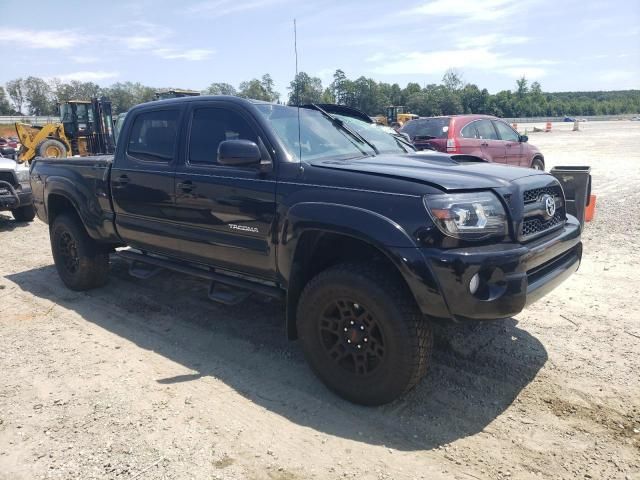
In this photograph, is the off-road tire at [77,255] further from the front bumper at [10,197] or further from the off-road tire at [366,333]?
the front bumper at [10,197]

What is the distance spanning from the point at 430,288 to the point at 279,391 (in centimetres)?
135

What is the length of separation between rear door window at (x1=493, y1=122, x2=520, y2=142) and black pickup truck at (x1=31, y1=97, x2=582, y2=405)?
7.29m

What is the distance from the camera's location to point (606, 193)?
10.5 m

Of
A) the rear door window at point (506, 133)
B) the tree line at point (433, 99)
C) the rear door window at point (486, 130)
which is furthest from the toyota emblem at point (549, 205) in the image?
the tree line at point (433, 99)

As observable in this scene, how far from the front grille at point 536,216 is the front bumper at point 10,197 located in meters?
8.73

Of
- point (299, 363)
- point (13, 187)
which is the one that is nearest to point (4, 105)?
point (13, 187)

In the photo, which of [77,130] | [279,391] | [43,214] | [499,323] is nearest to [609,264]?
[499,323]

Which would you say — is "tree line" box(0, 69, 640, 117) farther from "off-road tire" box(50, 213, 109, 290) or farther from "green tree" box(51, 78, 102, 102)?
"off-road tire" box(50, 213, 109, 290)

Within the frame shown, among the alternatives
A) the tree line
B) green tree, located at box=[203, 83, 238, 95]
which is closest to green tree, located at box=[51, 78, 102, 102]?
the tree line

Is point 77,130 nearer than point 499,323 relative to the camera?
No

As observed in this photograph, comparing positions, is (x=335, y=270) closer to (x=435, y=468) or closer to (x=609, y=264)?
(x=435, y=468)

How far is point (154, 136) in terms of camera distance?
4461mm

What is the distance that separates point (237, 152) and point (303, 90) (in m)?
1.30

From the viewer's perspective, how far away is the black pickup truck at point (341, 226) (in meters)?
2.70
